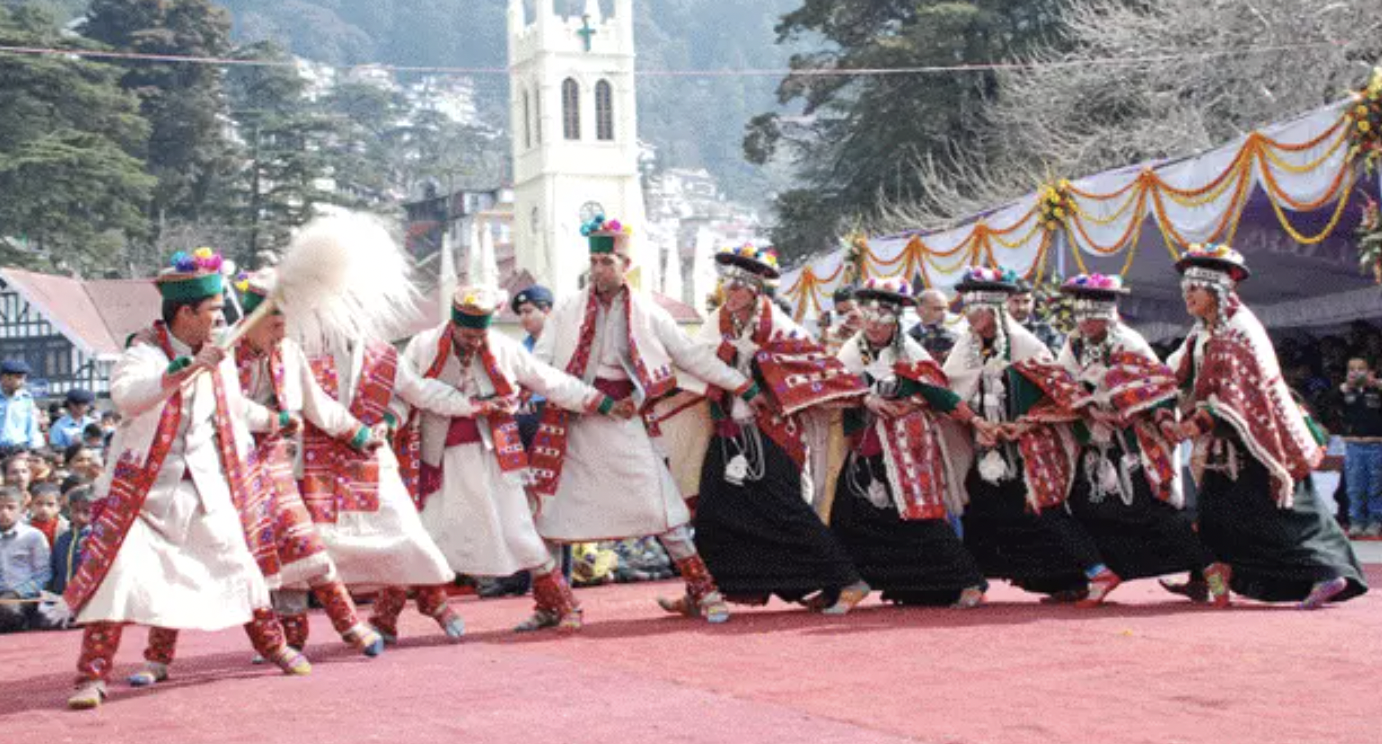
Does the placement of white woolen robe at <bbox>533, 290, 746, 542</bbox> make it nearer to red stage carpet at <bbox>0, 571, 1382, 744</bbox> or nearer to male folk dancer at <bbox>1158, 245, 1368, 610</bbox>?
red stage carpet at <bbox>0, 571, 1382, 744</bbox>

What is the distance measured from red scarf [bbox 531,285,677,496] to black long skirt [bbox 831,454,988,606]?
47.6 inches

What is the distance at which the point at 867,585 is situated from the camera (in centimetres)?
1080

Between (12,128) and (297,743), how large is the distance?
57.8 meters

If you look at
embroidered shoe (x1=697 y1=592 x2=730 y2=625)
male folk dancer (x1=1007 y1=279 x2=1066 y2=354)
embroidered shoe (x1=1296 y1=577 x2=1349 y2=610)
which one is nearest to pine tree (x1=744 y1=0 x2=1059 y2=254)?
male folk dancer (x1=1007 y1=279 x2=1066 y2=354)

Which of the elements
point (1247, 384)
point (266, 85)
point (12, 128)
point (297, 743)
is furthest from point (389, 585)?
point (266, 85)

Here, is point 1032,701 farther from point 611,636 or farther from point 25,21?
point 25,21

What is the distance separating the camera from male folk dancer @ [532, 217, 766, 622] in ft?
33.8

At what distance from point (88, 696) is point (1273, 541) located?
220 inches

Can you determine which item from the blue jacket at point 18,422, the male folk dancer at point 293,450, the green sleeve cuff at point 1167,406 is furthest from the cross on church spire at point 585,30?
the male folk dancer at point 293,450

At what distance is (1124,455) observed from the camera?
11.0 meters

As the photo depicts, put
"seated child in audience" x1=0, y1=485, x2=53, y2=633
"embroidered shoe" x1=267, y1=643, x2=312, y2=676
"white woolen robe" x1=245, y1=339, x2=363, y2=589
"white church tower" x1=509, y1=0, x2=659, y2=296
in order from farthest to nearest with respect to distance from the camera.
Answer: "white church tower" x1=509, y1=0, x2=659, y2=296, "seated child in audience" x1=0, y1=485, x2=53, y2=633, "white woolen robe" x1=245, y1=339, x2=363, y2=589, "embroidered shoe" x1=267, y1=643, x2=312, y2=676

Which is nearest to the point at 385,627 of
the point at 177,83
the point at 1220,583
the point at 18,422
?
the point at 1220,583

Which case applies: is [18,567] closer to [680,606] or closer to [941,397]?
[680,606]

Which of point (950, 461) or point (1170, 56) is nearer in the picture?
point (950, 461)
